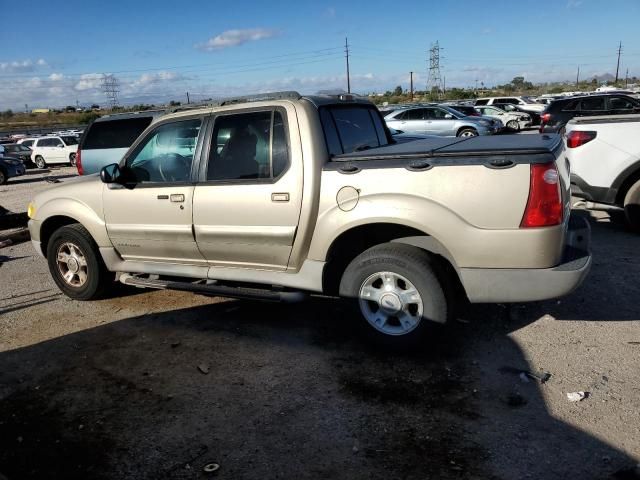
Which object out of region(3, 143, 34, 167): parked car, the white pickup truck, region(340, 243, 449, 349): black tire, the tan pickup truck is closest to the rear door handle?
the tan pickup truck

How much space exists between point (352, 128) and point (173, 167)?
165 centimetres

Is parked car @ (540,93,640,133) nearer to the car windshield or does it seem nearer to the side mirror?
the side mirror

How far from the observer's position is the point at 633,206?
6.79 m

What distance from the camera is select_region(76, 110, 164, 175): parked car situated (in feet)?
32.8

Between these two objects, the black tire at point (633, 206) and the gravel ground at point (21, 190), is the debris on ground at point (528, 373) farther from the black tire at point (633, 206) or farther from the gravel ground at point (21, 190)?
the gravel ground at point (21, 190)

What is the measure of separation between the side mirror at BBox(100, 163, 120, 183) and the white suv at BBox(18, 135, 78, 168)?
22.8m

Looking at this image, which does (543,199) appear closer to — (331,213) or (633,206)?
(331,213)

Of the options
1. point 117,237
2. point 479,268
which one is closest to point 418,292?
point 479,268

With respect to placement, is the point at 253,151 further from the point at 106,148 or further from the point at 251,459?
the point at 106,148

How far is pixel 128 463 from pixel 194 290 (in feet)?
6.36

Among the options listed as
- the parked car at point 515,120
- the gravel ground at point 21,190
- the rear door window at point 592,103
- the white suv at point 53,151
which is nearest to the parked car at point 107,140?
the gravel ground at point 21,190

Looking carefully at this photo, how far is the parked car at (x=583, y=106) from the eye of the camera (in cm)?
1606

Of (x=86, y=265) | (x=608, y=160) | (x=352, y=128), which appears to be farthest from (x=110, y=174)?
(x=608, y=160)

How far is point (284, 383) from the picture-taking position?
12.4 ft
